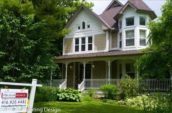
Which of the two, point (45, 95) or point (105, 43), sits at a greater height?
point (105, 43)

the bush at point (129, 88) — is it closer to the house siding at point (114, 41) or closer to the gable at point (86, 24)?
the house siding at point (114, 41)

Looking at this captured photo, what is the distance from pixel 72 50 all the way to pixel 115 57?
24.3ft

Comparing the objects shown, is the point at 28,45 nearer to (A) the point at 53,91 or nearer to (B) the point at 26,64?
(B) the point at 26,64

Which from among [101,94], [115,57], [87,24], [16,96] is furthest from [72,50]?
[16,96]

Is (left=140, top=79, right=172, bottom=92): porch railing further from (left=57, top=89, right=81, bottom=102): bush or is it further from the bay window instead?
the bay window

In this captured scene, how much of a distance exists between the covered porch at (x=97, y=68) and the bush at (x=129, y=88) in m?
2.82

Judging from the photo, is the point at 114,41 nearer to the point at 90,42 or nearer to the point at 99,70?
the point at 90,42

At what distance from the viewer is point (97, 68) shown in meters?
36.7

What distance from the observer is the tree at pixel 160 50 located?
931 inches

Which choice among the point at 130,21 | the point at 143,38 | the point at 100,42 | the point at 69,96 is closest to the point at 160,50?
the point at 69,96

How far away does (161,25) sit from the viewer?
24234 mm

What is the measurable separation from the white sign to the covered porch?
2066 centimetres

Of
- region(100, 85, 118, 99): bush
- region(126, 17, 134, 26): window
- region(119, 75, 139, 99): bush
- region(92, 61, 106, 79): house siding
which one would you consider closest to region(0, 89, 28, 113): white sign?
region(119, 75, 139, 99): bush

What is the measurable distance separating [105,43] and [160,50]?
10.7 m
